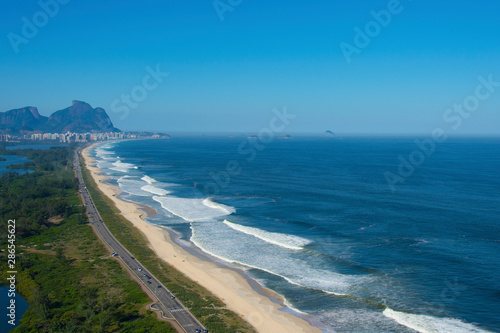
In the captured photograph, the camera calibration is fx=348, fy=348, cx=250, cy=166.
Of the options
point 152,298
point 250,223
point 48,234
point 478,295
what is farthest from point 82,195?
point 478,295

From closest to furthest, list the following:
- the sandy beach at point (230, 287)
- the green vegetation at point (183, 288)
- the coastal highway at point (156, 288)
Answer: the coastal highway at point (156, 288)
the green vegetation at point (183, 288)
the sandy beach at point (230, 287)

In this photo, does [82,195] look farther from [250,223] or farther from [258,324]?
[258,324]

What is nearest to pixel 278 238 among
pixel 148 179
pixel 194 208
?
pixel 194 208

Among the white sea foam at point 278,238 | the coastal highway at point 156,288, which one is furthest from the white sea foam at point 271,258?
the coastal highway at point 156,288

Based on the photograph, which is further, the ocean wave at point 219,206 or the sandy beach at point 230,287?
the ocean wave at point 219,206

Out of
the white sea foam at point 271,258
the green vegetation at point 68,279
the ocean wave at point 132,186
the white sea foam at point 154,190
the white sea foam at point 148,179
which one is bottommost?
the green vegetation at point 68,279

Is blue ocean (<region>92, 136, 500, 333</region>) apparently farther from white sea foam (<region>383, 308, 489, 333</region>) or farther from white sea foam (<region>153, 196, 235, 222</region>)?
white sea foam (<region>153, 196, 235, 222</region>)

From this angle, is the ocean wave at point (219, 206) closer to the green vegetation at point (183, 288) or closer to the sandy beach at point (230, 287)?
the sandy beach at point (230, 287)
